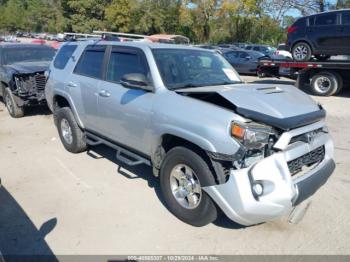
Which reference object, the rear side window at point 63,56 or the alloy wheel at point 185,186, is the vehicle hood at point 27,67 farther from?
the alloy wheel at point 185,186

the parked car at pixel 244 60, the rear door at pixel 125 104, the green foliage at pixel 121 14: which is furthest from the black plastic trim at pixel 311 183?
the green foliage at pixel 121 14

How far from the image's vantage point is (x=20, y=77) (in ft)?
27.6

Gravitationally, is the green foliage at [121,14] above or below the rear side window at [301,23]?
above

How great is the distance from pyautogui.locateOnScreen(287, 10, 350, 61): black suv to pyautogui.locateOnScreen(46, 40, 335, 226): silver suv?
26.4 ft

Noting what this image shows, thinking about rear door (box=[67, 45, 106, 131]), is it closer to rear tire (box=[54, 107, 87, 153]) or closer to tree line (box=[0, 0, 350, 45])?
rear tire (box=[54, 107, 87, 153])

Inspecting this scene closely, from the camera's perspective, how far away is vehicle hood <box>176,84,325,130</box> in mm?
3213

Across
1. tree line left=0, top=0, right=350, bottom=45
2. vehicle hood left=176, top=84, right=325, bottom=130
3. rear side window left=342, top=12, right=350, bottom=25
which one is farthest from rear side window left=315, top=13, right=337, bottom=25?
tree line left=0, top=0, right=350, bottom=45

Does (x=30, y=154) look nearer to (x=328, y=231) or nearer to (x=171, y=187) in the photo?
(x=171, y=187)

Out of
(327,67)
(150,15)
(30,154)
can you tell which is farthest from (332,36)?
(150,15)

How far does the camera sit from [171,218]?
13.0 ft

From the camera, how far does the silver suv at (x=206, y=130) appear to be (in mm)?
3164

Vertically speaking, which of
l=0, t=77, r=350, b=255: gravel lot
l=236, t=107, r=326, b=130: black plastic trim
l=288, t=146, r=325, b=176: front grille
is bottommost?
l=0, t=77, r=350, b=255: gravel lot

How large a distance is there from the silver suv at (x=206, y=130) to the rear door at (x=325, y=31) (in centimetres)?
807

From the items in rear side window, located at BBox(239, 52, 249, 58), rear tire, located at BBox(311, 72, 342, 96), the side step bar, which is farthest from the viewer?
rear side window, located at BBox(239, 52, 249, 58)
